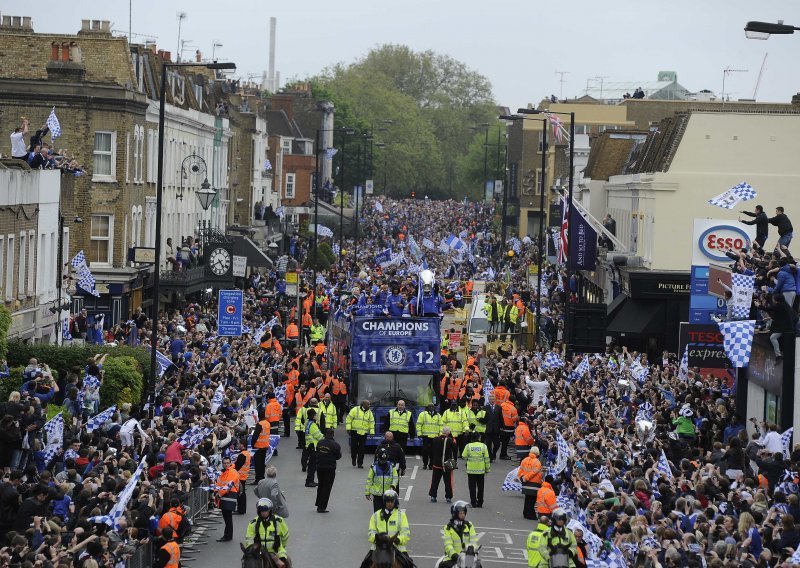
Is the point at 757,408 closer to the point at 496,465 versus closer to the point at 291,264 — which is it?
the point at 496,465

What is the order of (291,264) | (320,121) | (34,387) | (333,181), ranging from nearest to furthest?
1. (34,387)
2. (291,264)
3. (320,121)
4. (333,181)

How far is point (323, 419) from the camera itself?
30.8 meters

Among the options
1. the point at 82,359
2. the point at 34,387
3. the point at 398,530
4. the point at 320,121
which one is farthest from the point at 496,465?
the point at 320,121

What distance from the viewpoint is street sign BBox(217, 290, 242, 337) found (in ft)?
142

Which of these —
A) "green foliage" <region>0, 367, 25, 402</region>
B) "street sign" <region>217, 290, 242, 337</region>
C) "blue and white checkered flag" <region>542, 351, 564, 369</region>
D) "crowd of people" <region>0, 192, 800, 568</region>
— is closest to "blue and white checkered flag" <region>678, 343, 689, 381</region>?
"crowd of people" <region>0, 192, 800, 568</region>

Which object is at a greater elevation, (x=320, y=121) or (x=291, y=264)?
(x=320, y=121)

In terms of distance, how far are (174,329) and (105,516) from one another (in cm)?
2578

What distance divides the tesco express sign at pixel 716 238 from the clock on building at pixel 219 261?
19.7 meters

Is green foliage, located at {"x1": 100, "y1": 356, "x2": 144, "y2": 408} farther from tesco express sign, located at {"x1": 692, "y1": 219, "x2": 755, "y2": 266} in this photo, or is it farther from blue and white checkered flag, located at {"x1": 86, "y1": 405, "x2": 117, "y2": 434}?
tesco express sign, located at {"x1": 692, "y1": 219, "x2": 755, "y2": 266}

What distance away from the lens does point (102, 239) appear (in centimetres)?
5412

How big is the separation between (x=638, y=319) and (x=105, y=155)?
18012 mm

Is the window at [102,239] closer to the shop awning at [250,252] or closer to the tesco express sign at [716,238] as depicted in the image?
the shop awning at [250,252]

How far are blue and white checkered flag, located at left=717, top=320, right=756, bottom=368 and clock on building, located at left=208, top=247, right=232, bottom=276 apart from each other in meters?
34.1

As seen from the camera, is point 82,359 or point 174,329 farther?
point 174,329
